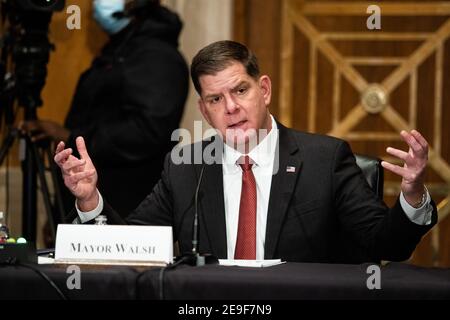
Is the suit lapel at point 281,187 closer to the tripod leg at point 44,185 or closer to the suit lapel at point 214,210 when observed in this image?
the suit lapel at point 214,210

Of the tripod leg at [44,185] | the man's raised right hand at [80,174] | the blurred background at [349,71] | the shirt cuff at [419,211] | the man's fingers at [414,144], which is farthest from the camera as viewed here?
the blurred background at [349,71]

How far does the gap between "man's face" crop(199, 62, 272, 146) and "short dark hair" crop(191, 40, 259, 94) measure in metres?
0.01

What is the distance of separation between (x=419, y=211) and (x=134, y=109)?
1825 mm

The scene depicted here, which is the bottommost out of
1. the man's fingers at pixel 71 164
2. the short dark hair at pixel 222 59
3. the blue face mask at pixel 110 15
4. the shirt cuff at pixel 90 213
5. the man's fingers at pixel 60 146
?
the shirt cuff at pixel 90 213

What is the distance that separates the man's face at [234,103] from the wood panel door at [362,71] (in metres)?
2.28

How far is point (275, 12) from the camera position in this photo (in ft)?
16.7

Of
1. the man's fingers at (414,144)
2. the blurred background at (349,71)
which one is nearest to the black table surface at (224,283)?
the man's fingers at (414,144)

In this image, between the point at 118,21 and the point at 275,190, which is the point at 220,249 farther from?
the point at 118,21

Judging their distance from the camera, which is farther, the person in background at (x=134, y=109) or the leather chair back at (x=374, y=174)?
the person in background at (x=134, y=109)

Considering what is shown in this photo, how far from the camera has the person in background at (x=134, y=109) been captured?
387 centimetres

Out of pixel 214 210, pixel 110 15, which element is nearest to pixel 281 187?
pixel 214 210

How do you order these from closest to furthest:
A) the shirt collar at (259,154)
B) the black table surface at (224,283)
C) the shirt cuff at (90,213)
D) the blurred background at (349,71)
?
the black table surface at (224,283) → the shirt cuff at (90,213) → the shirt collar at (259,154) → the blurred background at (349,71)

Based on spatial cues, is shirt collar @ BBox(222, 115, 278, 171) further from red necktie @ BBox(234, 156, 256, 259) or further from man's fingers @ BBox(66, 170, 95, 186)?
man's fingers @ BBox(66, 170, 95, 186)

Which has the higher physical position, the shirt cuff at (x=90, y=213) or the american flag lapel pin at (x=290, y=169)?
the american flag lapel pin at (x=290, y=169)
